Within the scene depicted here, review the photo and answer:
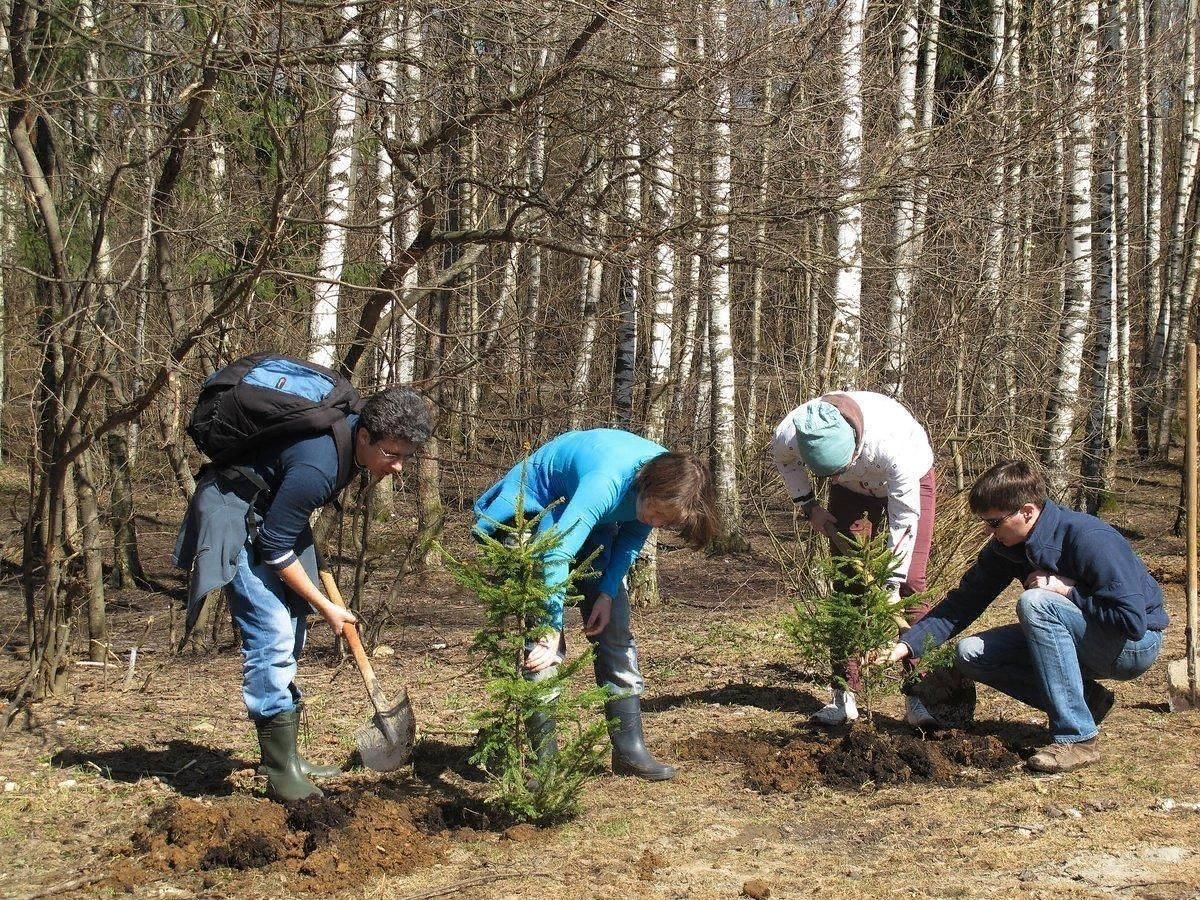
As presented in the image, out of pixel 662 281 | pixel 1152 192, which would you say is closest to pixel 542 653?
pixel 662 281

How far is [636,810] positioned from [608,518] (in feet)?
3.46

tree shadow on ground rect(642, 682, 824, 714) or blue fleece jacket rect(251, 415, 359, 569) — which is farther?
tree shadow on ground rect(642, 682, 824, 714)

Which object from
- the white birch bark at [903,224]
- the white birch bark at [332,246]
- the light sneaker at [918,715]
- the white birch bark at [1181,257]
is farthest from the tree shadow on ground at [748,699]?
the white birch bark at [1181,257]

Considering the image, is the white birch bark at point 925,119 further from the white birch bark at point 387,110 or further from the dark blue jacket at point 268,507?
the dark blue jacket at point 268,507

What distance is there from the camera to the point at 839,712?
502 cm

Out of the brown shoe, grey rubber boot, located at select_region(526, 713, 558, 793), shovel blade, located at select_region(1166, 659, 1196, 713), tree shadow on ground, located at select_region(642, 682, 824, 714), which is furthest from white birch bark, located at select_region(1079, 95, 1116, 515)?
grey rubber boot, located at select_region(526, 713, 558, 793)

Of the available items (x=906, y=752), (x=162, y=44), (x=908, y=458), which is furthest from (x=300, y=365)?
(x=162, y=44)

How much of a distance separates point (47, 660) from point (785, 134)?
194 inches

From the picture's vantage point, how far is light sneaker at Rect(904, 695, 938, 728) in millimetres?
4793

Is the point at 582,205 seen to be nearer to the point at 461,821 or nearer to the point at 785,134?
the point at 785,134

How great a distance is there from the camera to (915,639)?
15.2 feet

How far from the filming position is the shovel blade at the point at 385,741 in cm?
395

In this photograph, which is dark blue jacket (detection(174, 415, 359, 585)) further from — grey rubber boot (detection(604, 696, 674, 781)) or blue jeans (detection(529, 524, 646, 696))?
grey rubber boot (detection(604, 696, 674, 781))

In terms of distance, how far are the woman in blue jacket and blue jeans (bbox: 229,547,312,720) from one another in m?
0.70
